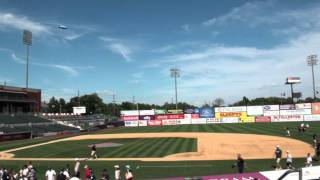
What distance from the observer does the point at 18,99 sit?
109938mm

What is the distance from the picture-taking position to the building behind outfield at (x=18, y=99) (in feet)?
343

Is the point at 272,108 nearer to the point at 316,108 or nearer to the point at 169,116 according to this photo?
the point at 316,108

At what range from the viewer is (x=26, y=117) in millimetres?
98312

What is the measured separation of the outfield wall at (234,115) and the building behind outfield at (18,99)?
2614cm

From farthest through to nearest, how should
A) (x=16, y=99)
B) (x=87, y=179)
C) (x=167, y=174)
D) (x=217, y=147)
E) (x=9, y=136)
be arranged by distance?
(x=16, y=99)
(x=9, y=136)
(x=217, y=147)
(x=167, y=174)
(x=87, y=179)

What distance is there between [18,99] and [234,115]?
56.0 meters

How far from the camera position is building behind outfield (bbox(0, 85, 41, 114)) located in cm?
10450

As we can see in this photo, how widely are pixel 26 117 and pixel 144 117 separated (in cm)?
3592

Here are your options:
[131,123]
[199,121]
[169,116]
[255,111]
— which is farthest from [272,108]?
[131,123]

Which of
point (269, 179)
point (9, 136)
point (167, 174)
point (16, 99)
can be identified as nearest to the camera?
point (269, 179)

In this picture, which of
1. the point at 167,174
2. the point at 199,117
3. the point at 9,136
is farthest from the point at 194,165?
the point at 199,117

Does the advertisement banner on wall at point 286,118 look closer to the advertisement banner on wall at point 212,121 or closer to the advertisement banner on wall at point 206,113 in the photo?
the advertisement banner on wall at point 212,121

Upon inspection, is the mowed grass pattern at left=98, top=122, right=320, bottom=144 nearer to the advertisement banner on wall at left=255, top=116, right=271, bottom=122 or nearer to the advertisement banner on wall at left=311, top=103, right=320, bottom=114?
the advertisement banner on wall at left=311, top=103, right=320, bottom=114

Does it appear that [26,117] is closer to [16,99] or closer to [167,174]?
[16,99]
